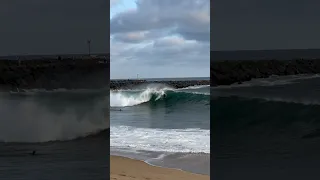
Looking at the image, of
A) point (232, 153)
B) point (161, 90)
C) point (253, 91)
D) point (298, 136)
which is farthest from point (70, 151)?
point (161, 90)

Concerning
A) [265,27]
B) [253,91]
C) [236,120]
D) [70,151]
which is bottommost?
[70,151]

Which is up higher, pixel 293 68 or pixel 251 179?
pixel 293 68

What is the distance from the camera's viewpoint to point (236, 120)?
Answer: 3156mm

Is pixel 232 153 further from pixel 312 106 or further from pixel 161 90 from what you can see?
pixel 161 90

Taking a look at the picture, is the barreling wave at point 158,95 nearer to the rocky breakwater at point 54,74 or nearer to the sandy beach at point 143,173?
the sandy beach at point 143,173

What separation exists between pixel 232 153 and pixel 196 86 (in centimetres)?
1363

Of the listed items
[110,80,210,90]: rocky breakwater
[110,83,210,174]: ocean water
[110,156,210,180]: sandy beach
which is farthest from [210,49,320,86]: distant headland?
[110,80,210,90]: rocky breakwater

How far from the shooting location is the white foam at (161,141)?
651cm

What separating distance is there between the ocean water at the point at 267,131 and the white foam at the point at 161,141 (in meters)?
3.18

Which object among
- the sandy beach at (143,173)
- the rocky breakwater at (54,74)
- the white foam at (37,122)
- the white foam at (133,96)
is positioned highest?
the rocky breakwater at (54,74)

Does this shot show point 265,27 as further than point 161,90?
No

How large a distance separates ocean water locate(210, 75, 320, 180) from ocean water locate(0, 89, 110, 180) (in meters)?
0.92

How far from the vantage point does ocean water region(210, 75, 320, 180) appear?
3.09 metres

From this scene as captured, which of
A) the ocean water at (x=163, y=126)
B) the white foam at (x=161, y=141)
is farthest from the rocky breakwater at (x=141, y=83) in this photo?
the white foam at (x=161, y=141)
